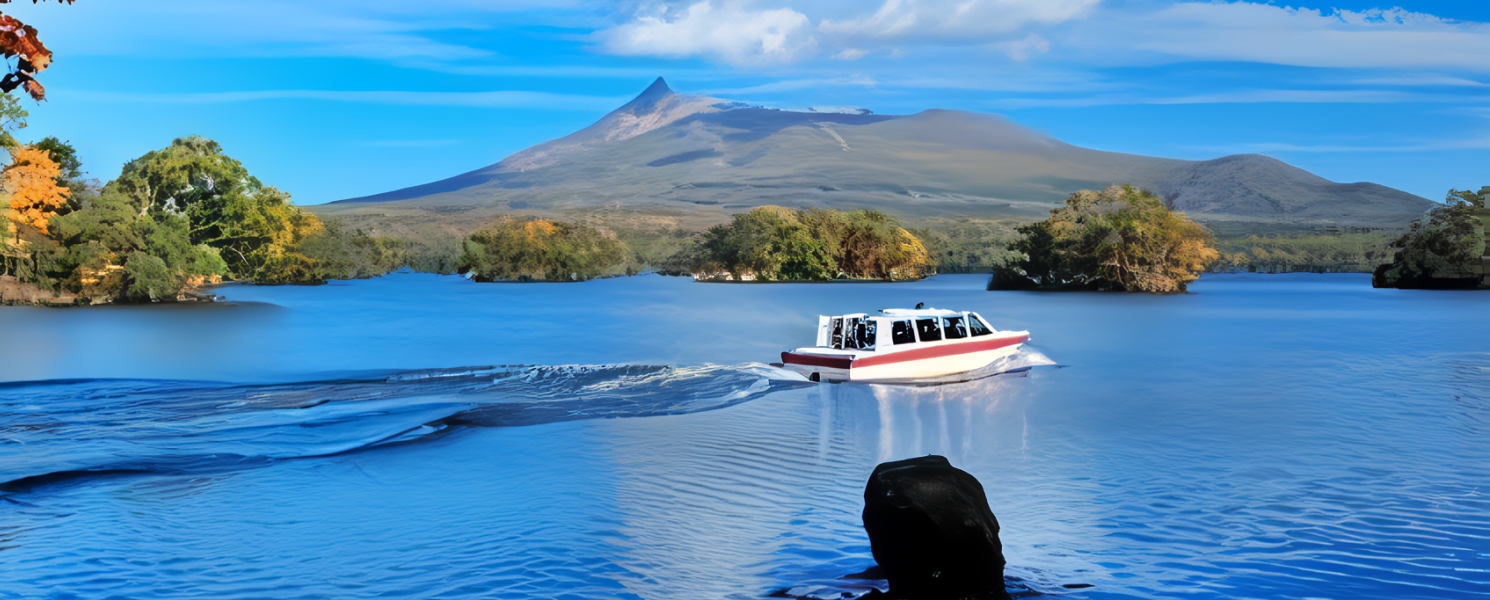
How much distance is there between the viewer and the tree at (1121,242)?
65938 mm

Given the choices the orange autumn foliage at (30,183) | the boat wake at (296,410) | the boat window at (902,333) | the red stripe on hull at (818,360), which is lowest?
the boat wake at (296,410)

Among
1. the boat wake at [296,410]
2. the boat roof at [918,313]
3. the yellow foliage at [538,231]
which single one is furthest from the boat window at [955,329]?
the yellow foliage at [538,231]

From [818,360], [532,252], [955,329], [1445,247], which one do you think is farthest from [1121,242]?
[532,252]

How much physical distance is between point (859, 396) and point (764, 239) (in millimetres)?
83230

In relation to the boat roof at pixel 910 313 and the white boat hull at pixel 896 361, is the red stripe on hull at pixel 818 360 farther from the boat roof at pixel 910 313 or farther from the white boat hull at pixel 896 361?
the boat roof at pixel 910 313

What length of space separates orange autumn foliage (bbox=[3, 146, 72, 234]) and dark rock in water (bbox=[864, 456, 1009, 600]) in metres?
45.9

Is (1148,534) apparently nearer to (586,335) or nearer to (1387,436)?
(1387,436)

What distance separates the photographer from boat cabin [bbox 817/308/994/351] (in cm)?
2197

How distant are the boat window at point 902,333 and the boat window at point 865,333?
51cm

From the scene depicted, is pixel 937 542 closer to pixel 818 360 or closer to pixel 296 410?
pixel 296 410

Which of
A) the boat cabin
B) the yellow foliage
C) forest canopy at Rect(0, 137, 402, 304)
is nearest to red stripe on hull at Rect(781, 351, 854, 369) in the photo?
the boat cabin

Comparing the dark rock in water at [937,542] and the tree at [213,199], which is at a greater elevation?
the tree at [213,199]

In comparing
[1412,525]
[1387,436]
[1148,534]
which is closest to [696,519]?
[1148,534]

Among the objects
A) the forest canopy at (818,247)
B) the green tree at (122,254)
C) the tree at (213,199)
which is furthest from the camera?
the forest canopy at (818,247)
